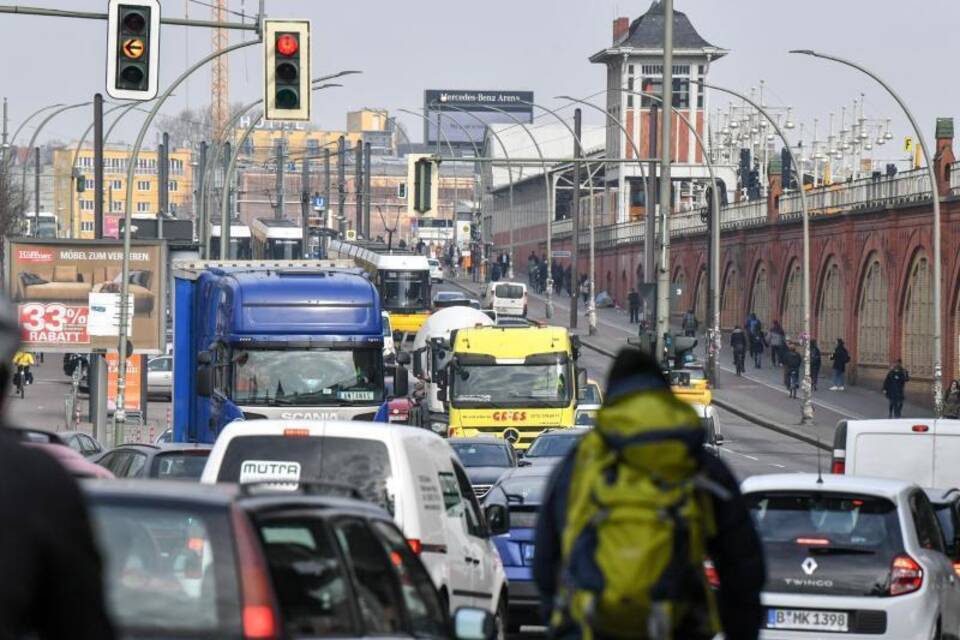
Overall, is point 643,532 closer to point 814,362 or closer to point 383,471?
point 383,471

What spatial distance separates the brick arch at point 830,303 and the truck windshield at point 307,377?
131ft

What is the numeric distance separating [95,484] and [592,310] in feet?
260

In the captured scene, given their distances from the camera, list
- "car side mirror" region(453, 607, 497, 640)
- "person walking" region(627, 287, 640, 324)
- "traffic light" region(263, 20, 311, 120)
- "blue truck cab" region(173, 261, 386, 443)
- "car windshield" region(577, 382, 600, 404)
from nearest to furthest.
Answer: "car side mirror" region(453, 607, 497, 640), "traffic light" region(263, 20, 311, 120), "blue truck cab" region(173, 261, 386, 443), "car windshield" region(577, 382, 600, 404), "person walking" region(627, 287, 640, 324)

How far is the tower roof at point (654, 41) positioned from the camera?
110 meters

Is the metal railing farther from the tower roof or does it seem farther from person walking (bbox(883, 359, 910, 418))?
the tower roof

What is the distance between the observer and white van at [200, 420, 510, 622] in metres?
12.5

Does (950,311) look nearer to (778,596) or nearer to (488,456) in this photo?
A: (488,456)

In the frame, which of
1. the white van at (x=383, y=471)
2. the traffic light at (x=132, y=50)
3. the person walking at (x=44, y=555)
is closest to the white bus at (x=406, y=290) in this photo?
the traffic light at (x=132, y=50)

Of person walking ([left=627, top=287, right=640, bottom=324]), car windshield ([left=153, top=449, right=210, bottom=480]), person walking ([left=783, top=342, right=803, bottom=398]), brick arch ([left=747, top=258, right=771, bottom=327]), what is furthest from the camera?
person walking ([left=627, top=287, right=640, bottom=324])

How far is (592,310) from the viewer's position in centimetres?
8600

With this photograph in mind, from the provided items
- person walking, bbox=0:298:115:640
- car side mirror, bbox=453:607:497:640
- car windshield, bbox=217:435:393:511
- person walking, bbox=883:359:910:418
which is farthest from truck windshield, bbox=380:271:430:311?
person walking, bbox=0:298:115:640

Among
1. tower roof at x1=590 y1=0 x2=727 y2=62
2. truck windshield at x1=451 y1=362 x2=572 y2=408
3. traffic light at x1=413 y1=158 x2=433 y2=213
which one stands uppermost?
tower roof at x1=590 y1=0 x2=727 y2=62

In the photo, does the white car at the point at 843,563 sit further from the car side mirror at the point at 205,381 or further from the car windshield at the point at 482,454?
the car side mirror at the point at 205,381

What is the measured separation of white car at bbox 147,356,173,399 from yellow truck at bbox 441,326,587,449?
27.7m
